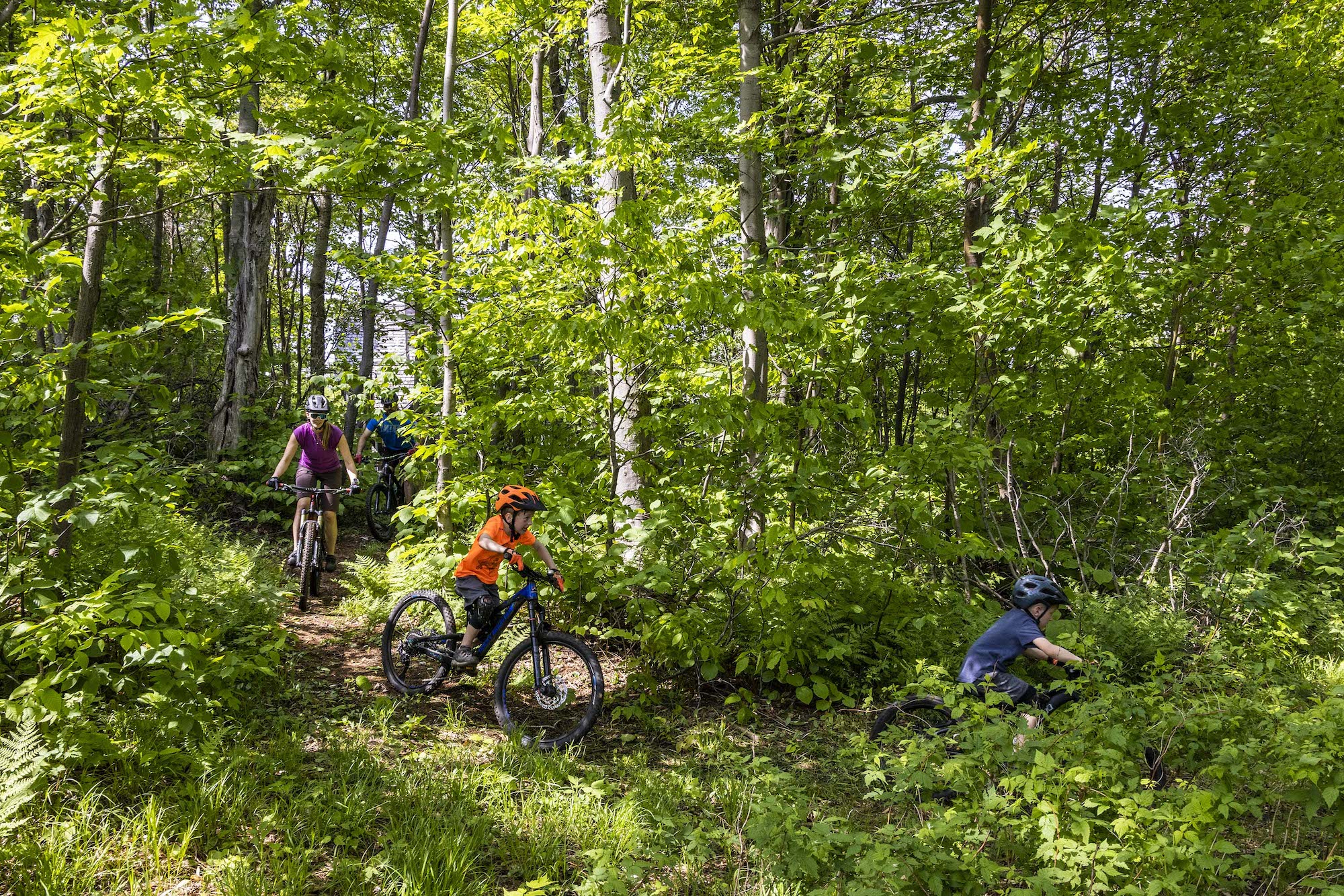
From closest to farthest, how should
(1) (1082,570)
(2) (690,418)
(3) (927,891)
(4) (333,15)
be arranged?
(3) (927,891)
(2) (690,418)
(1) (1082,570)
(4) (333,15)

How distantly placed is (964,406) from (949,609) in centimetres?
199

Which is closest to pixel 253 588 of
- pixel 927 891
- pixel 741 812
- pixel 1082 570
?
pixel 741 812

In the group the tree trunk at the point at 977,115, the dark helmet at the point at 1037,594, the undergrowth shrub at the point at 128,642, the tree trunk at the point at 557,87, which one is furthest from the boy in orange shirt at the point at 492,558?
the tree trunk at the point at 557,87

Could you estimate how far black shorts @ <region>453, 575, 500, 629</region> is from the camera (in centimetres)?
531

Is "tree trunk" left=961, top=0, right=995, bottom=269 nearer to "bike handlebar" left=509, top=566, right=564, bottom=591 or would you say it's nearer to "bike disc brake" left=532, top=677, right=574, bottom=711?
"bike handlebar" left=509, top=566, right=564, bottom=591

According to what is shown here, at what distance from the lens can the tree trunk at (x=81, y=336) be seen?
12.7 ft

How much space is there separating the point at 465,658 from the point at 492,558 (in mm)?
773

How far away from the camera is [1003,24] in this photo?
25.7ft

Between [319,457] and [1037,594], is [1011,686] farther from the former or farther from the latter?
[319,457]

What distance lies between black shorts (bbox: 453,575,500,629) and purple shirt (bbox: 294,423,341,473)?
2.94 metres

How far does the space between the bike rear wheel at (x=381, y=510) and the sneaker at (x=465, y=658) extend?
5.73 meters

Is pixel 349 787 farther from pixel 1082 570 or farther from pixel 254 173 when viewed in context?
pixel 1082 570

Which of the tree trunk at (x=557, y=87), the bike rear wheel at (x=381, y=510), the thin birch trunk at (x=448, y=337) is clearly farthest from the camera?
the tree trunk at (x=557, y=87)

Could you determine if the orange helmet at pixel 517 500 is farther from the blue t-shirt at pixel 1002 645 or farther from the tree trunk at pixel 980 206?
the tree trunk at pixel 980 206
